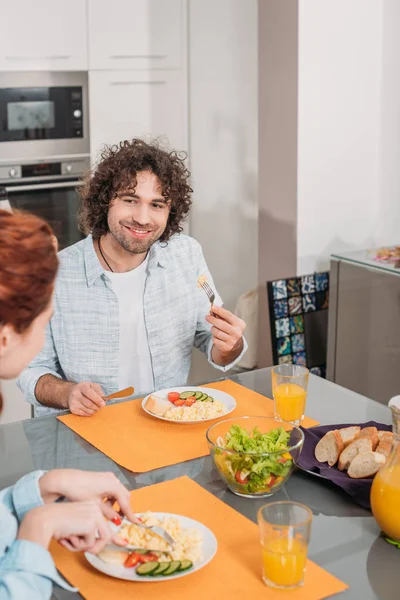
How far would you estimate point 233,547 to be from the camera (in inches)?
51.3

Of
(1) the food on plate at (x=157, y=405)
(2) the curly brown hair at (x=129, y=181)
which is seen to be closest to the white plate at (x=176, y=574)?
(1) the food on plate at (x=157, y=405)

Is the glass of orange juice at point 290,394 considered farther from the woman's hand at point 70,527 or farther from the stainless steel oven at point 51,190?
the stainless steel oven at point 51,190

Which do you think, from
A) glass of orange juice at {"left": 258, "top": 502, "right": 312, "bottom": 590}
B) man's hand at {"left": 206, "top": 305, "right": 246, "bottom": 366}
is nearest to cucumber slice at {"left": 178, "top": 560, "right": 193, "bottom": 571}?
glass of orange juice at {"left": 258, "top": 502, "right": 312, "bottom": 590}

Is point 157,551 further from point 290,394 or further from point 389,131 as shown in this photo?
point 389,131

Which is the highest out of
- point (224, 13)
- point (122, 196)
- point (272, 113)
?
point (224, 13)

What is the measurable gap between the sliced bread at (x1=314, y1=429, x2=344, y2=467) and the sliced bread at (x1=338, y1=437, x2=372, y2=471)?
1 cm

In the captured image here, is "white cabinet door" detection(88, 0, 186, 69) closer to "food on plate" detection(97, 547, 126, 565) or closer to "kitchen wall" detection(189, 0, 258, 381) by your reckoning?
"kitchen wall" detection(189, 0, 258, 381)

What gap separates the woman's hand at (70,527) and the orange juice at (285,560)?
0.68 ft

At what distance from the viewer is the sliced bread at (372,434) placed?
5.07ft

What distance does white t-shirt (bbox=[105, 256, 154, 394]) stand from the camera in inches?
88.0

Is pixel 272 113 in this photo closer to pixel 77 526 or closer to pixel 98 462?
pixel 98 462

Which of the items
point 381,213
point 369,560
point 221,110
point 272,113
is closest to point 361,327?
point 381,213

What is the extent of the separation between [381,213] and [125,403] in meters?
1.90

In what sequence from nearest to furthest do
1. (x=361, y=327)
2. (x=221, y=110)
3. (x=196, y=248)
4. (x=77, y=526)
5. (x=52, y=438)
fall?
(x=77, y=526), (x=52, y=438), (x=196, y=248), (x=361, y=327), (x=221, y=110)
